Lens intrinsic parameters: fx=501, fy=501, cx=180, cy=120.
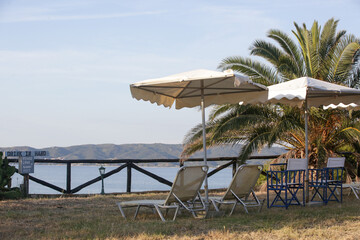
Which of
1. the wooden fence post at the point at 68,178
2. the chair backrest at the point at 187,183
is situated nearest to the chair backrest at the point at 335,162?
the chair backrest at the point at 187,183

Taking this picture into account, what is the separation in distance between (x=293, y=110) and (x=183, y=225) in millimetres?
7111

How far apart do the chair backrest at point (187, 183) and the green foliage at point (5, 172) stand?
18.0ft

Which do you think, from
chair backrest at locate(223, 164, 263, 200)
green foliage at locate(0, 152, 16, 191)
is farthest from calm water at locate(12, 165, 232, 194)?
chair backrest at locate(223, 164, 263, 200)

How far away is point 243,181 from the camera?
773 cm

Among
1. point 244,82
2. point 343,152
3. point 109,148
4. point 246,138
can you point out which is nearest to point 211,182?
point 246,138

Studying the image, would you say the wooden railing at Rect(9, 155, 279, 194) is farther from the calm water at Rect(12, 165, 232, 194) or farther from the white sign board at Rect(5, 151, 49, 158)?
the white sign board at Rect(5, 151, 49, 158)

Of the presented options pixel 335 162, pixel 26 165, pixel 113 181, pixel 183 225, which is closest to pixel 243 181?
pixel 183 225

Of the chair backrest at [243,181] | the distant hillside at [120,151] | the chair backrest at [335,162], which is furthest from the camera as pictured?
the distant hillside at [120,151]

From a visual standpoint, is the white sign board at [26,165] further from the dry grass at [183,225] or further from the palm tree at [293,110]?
the palm tree at [293,110]

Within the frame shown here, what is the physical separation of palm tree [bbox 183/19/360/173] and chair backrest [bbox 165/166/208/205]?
4.86 metres

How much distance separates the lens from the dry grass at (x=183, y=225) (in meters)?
5.76

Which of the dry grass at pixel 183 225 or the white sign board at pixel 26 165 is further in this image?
the white sign board at pixel 26 165

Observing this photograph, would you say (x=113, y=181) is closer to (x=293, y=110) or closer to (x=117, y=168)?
(x=117, y=168)

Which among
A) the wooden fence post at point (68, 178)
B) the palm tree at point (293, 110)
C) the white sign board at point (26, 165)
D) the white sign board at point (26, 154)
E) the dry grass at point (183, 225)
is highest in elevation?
the palm tree at point (293, 110)
